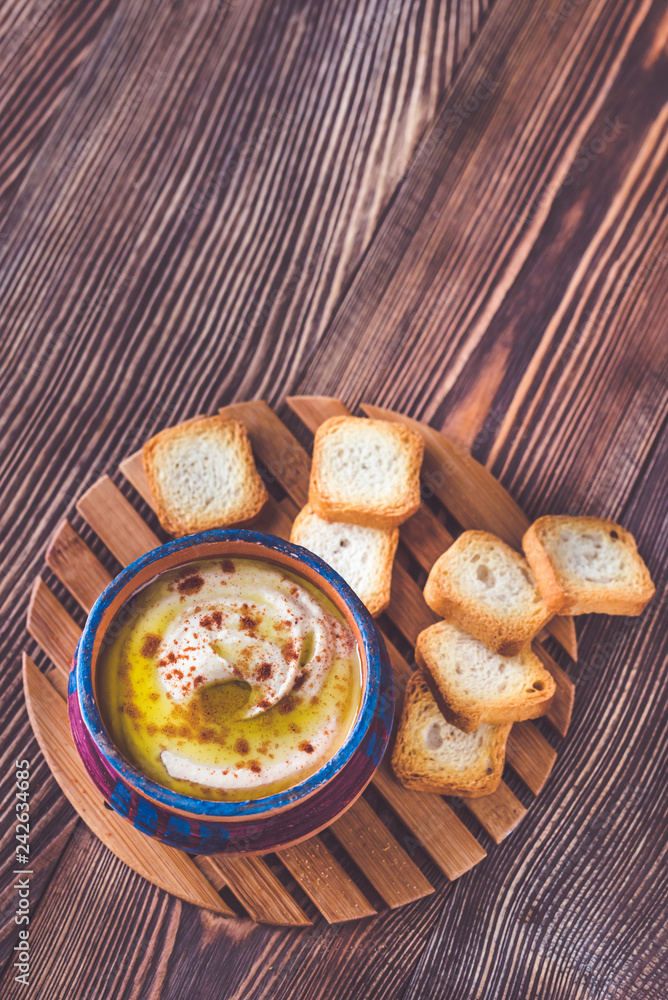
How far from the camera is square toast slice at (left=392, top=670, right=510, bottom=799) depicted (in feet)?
4.85

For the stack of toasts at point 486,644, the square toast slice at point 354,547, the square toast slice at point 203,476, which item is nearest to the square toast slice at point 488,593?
the stack of toasts at point 486,644

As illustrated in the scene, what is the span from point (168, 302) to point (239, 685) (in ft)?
3.34

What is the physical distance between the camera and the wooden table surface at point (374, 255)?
66.8 inches

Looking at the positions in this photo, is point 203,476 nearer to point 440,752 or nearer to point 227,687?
point 227,687

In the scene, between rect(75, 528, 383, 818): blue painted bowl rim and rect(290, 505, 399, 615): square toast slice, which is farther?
rect(290, 505, 399, 615): square toast slice

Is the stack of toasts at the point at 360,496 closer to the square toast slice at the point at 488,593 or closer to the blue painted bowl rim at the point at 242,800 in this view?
the square toast slice at the point at 488,593

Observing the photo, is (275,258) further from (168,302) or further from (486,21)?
(486,21)

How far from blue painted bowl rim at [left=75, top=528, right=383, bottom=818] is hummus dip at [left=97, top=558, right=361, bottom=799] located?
5 centimetres

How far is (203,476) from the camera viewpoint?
1.58 meters

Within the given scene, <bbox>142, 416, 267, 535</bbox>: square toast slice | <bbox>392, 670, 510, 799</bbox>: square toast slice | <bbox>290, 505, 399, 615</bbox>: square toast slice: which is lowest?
<bbox>392, 670, 510, 799</bbox>: square toast slice

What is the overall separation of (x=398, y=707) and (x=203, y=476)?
64 centimetres

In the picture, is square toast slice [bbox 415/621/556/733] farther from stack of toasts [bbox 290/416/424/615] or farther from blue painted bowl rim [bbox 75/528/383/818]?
blue painted bowl rim [bbox 75/528/383/818]

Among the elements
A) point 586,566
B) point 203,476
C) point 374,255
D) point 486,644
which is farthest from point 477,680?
point 374,255

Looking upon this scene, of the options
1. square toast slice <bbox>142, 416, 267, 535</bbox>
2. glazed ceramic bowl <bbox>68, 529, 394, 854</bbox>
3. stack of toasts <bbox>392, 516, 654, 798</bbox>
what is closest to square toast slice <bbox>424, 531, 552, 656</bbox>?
stack of toasts <bbox>392, 516, 654, 798</bbox>
